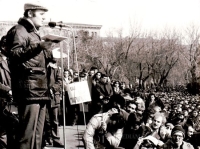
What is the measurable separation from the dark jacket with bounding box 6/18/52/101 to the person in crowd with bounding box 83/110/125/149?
73cm

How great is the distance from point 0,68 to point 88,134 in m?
1.98

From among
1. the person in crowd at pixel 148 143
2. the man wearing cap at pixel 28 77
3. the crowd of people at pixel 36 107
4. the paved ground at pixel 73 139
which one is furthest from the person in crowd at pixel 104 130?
the paved ground at pixel 73 139

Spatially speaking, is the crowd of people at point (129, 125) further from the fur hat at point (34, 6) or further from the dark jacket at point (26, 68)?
the fur hat at point (34, 6)

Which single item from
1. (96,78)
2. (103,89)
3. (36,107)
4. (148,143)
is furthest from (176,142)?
(96,78)

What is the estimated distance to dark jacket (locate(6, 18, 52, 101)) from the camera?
3.70 meters

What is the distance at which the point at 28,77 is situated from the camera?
377 cm

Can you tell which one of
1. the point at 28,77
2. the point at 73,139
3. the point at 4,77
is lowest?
the point at 73,139

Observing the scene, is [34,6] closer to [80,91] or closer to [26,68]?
[26,68]

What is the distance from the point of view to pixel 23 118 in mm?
3783

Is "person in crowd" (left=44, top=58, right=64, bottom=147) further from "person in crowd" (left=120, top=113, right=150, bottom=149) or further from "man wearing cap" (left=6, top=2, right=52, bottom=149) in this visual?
"man wearing cap" (left=6, top=2, right=52, bottom=149)

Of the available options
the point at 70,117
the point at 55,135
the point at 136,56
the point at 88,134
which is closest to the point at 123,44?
the point at 136,56

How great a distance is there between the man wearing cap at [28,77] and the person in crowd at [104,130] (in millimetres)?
676

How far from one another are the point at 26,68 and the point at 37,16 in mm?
464

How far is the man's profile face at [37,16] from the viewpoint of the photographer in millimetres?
3824
